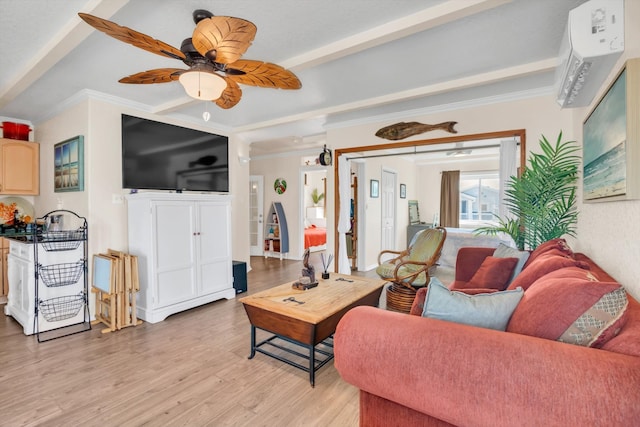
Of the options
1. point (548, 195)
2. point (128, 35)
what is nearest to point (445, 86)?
point (548, 195)

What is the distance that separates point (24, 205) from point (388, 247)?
609 centimetres

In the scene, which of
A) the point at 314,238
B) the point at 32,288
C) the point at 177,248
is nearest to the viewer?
the point at 32,288

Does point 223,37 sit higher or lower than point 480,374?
higher

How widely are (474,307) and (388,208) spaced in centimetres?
560

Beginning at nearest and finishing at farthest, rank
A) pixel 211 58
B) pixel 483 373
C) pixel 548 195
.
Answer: pixel 483 373 < pixel 211 58 < pixel 548 195

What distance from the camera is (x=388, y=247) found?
6.72 meters

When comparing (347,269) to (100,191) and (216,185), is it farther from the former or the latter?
(100,191)

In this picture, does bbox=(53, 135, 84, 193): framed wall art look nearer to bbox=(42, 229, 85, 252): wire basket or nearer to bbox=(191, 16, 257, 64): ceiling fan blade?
bbox=(42, 229, 85, 252): wire basket

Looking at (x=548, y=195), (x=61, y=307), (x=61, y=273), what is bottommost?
(x=61, y=307)

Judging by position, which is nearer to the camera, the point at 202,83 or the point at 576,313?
the point at 576,313

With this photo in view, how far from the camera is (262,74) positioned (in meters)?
2.06

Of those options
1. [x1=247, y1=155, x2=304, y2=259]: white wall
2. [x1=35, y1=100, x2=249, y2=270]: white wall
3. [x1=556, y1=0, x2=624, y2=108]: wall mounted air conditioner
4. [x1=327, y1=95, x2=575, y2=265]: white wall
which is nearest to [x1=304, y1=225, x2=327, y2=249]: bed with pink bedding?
[x1=247, y1=155, x2=304, y2=259]: white wall

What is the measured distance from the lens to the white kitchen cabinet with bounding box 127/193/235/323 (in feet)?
10.6

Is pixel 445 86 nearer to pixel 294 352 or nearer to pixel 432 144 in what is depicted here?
pixel 432 144
